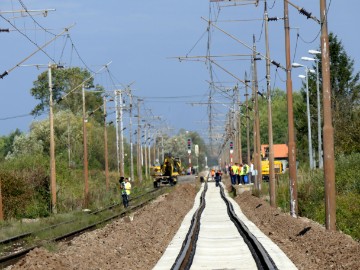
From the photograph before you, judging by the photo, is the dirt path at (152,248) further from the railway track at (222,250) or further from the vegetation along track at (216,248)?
the vegetation along track at (216,248)

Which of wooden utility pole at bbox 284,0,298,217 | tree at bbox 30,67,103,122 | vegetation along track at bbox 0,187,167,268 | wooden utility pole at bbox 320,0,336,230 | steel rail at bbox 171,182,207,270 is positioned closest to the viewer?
steel rail at bbox 171,182,207,270

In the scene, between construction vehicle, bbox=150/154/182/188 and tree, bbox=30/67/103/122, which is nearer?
construction vehicle, bbox=150/154/182/188

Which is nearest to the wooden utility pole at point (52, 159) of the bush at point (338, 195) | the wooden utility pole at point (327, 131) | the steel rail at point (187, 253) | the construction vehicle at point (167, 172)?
the bush at point (338, 195)

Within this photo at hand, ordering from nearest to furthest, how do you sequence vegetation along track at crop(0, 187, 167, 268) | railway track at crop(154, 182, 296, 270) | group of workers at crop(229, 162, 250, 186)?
railway track at crop(154, 182, 296, 270)
vegetation along track at crop(0, 187, 167, 268)
group of workers at crop(229, 162, 250, 186)

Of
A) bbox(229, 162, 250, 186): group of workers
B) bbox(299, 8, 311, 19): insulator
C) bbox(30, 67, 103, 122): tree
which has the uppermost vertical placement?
bbox(30, 67, 103, 122): tree

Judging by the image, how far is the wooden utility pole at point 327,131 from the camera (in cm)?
2606

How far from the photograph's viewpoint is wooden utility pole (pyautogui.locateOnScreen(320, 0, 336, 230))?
26062 mm

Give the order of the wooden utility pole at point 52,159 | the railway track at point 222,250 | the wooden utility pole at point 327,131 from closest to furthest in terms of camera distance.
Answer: the railway track at point 222,250, the wooden utility pole at point 327,131, the wooden utility pole at point 52,159

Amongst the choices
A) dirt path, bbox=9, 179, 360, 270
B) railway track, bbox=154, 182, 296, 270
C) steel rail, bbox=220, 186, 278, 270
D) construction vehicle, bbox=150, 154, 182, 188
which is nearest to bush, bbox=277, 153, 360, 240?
dirt path, bbox=9, 179, 360, 270

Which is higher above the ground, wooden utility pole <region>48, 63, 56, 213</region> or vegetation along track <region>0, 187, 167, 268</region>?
wooden utility pole <region>48, 63, 56, 213</region>

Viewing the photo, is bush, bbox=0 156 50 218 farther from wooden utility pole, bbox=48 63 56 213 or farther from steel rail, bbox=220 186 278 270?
steel rail, bbox=220 186 278 270

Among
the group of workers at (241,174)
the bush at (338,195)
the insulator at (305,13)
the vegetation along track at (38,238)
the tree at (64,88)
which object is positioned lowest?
the vegetation along track at (38,238)

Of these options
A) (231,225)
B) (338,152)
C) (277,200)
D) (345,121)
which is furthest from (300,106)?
(231,225)

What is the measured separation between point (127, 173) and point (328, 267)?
95803 millimetres
